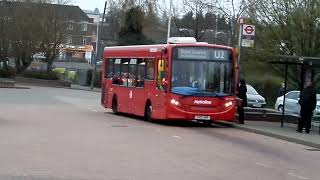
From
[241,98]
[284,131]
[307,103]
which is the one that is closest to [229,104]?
[241,98]

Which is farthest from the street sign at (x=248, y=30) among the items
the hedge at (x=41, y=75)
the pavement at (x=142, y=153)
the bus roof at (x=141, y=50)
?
the hedge at (x=41, y=75)

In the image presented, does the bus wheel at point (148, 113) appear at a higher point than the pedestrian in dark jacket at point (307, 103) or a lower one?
lower

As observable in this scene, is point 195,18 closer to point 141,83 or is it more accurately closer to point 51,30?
point 51,30

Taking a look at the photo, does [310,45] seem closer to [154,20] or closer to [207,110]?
[207,110]

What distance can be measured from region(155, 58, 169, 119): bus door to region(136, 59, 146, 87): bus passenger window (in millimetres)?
1643

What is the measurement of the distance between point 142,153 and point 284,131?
29.0ft

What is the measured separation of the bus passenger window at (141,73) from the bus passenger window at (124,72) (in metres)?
1.49

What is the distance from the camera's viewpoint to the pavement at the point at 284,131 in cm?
1967

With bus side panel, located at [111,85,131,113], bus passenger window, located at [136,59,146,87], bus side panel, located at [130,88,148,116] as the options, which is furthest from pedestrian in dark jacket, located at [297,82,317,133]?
bus side panel, located at [111,85,131,113]

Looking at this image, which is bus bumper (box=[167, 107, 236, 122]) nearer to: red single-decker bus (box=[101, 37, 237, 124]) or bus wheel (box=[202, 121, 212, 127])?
red single-decker bus (box=[101, 37, 237, 124])

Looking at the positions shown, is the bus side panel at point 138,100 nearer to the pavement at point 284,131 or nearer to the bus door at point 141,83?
the bus door at point 141,83

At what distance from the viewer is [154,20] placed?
70688 mm

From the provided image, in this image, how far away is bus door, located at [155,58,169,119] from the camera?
2365cm

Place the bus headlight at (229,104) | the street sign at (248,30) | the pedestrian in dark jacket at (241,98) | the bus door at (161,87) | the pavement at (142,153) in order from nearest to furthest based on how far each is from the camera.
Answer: the pavement at (142,153) → the bus door at (161,87) → the bus headlight at (229,104) → the street sign at (248,30) → the pedestrian in dark jacket at (241,98)
